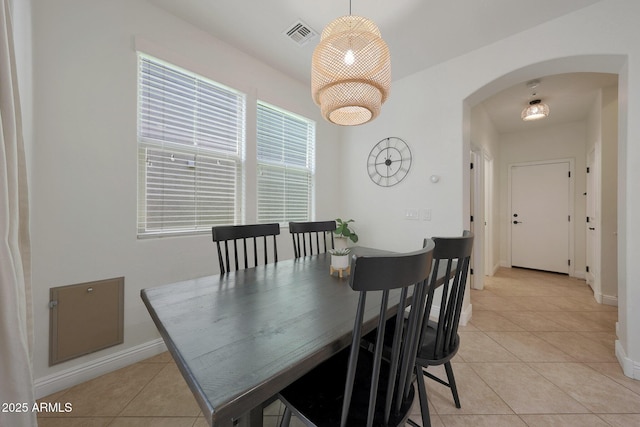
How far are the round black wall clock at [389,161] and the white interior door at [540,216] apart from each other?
345cm

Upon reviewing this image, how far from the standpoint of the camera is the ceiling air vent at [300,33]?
2.04 m

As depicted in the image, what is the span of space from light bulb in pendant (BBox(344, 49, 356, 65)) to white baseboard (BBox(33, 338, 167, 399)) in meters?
2.42

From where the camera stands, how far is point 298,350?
0.68 m

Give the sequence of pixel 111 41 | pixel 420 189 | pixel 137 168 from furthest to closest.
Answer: pixel 420 189 < pixel 137 168 < pixel 111 41

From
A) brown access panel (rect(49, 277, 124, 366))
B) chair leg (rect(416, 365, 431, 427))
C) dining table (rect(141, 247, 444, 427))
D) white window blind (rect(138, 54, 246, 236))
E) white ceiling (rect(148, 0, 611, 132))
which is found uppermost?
white ceiling (rect(148, 0, 611, 132))

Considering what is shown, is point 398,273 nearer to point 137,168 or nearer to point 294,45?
point 137,168

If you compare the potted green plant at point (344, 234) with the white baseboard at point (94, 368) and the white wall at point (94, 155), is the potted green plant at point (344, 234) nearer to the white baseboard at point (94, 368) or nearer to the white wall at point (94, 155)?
the white wall at point (94, 155)

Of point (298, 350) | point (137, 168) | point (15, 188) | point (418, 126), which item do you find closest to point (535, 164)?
point (418, 126)

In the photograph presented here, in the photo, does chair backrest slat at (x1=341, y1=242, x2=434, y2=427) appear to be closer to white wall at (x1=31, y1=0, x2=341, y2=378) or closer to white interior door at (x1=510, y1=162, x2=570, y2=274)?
white wall at (x1=31, y1=0, x2=341, y2=378)

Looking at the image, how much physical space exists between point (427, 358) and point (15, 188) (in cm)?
184

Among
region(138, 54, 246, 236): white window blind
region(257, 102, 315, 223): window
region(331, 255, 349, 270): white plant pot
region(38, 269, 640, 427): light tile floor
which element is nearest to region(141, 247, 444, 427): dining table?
region(331, 255, 349, 270): white plant pot

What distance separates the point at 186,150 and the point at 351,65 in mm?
1560

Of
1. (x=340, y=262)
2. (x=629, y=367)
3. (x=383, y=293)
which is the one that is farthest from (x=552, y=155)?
(x=383, y=293)

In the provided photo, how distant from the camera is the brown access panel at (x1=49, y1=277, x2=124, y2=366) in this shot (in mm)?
1487
